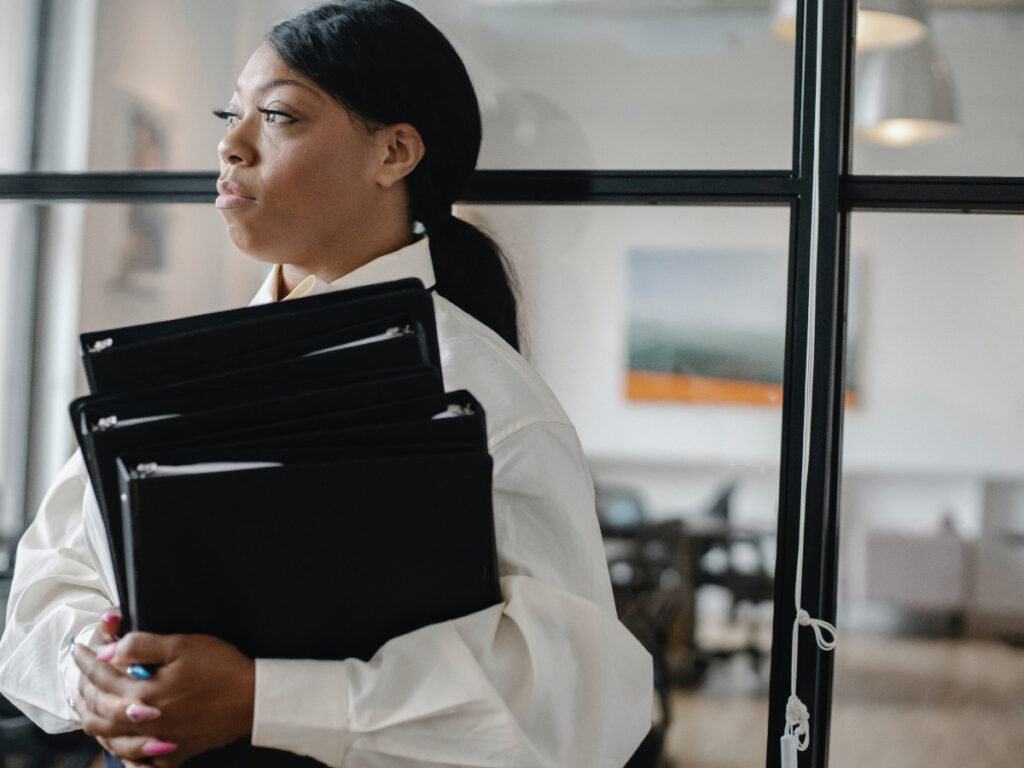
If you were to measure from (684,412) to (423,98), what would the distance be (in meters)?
0.58

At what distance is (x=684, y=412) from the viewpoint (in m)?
1.50

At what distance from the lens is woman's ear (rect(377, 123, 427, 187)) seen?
1.24m

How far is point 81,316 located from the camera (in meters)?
1.70

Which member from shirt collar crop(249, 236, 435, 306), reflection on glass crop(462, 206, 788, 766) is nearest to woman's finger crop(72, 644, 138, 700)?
shirt collar crop(249, 236, 435, 306)

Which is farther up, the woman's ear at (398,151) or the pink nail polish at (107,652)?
the woman's ear at (398,151)

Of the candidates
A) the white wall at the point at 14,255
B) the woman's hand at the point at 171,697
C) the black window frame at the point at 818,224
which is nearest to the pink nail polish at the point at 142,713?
the woman's hand at the point at 171,697

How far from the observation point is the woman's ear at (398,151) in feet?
4.08

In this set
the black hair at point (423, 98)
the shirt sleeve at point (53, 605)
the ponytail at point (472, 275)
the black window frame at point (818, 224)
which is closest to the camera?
the shirt sleeve at point (53, 605)

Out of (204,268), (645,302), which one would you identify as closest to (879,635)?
(645,302)

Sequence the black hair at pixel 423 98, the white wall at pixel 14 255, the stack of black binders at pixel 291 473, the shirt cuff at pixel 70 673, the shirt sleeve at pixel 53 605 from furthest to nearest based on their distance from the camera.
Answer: the white wall at pixel 14 255 < the black hair at pixel 423 98 < the shirt sleeve at pixel 53 605 < the shirt cuff at pixel 70 673 < the stack of black binders at pixel 291 473

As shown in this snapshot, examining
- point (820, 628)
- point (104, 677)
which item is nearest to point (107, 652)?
Answer: point (104, 677)

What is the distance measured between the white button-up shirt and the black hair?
0.11 metres

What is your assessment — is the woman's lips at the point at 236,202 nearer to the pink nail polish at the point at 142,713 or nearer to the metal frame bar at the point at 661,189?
the metal frame bar at the point at 661,189

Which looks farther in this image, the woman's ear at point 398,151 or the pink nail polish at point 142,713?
the woman's ear at point 398,151
